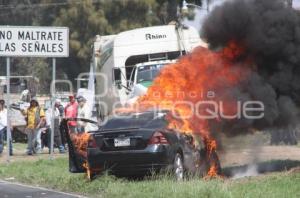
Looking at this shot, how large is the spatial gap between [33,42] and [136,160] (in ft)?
25.3

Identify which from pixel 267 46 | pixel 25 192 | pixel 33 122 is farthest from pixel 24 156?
pixel 267 46

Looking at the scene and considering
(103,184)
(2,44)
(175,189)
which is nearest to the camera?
(175,189)

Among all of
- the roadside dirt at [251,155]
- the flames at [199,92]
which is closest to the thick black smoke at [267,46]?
the flames at [199,92]

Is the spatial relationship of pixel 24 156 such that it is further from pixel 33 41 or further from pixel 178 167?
pixel 178 167

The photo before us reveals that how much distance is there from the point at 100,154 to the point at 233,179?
2.59m

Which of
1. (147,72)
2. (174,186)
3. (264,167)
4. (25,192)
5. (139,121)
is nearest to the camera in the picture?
(174,186)

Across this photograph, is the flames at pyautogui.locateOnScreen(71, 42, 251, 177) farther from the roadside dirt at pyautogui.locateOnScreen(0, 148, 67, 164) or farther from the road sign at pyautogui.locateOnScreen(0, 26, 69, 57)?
the roadside dirt at pyautogui.locateOnScreen(0, 148, 67, 164)

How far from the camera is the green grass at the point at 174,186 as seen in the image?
1105cm

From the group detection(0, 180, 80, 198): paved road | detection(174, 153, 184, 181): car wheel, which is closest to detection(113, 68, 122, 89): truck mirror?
detection(0, 180, 80, 198): paved road

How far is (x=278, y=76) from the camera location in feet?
48.0

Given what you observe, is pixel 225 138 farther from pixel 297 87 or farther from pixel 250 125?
pixel 297 87

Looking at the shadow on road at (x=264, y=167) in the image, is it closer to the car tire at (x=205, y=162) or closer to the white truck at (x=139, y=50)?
the car tire at (x=205, y=162)

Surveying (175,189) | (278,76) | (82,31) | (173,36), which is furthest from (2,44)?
(82,31)

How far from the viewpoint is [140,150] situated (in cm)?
1320
